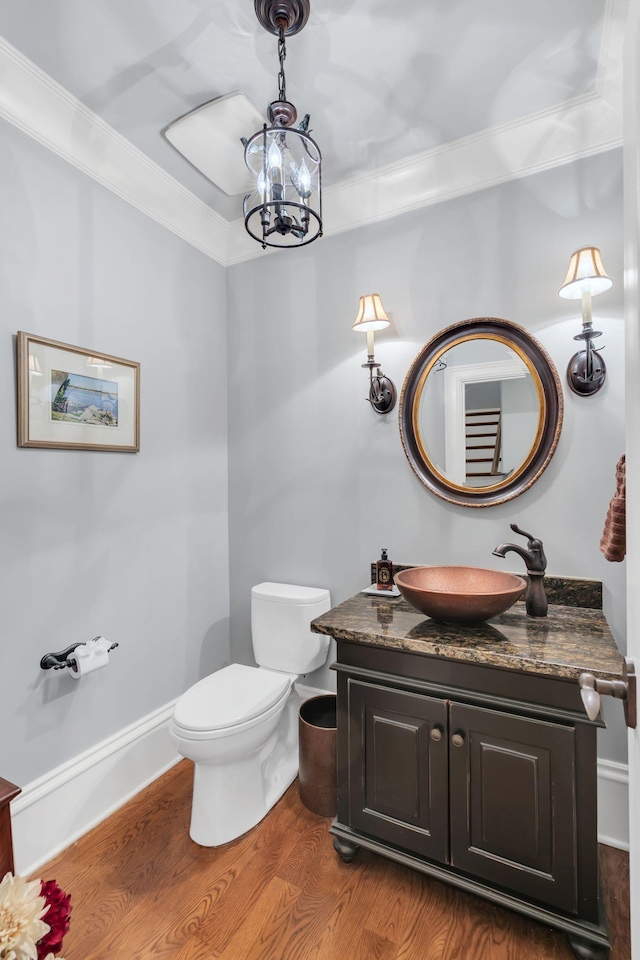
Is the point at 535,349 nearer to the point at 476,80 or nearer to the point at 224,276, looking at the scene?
the point at 476,80

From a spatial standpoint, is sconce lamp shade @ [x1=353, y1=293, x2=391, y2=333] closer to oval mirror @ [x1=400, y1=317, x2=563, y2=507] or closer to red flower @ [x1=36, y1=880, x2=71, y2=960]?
oval mirror @ [x1=400, y1=317, x2=563, y2=507]

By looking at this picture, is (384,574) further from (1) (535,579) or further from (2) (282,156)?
(2) (282,156)

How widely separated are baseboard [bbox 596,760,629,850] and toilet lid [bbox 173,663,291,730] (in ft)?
4.02

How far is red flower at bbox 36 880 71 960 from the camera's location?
742mm

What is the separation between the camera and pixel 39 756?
1658 millimetres

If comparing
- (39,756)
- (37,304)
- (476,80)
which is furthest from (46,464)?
(476,80)

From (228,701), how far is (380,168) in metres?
2.35

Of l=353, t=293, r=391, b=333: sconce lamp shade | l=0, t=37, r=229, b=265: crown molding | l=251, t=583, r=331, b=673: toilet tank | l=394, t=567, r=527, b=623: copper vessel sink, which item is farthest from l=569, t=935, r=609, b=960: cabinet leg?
l=0, t=37, r=229, b=265: crown molding

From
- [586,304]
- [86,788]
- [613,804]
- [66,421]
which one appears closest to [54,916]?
[86,788]

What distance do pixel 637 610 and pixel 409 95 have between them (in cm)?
191

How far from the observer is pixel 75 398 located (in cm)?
181

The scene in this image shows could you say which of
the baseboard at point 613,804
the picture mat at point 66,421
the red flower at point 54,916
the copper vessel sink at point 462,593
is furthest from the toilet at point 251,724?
the baseboard at point 613,804

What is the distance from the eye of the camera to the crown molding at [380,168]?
62.3 inches

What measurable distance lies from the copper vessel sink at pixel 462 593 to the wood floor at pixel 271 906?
886 mm
